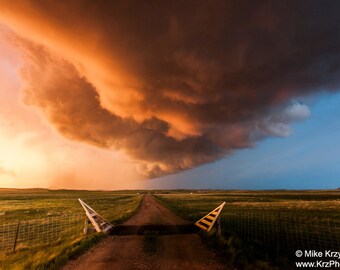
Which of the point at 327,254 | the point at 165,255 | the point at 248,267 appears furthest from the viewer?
the point at 327,254

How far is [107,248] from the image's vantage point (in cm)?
1238

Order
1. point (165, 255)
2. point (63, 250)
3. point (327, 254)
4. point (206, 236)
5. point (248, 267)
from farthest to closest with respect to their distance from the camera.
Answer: point (206, 236) < point (327, 254) < point (63, 250) < point (165, 255) < point (248, 267)

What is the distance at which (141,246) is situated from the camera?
1262 centimetres

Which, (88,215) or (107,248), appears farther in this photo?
(88,215)

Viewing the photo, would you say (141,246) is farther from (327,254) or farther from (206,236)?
(327,254)

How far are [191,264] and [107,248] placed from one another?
485 centimetres

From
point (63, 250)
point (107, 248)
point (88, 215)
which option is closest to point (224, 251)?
point (107, 248)

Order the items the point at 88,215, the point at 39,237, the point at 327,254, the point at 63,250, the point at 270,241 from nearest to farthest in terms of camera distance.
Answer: the point at 63,250 < the point at 327,254 < the point at 270,241 < the point at 88,215 < the point at 39,237

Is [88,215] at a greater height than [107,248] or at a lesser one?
greater

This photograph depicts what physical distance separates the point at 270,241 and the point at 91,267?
11.6 metres

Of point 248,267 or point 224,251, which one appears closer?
point 248,267

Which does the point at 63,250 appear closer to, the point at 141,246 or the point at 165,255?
the point at 141,246

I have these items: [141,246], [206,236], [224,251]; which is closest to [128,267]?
[141,246]

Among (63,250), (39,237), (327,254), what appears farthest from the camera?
(39,237)
